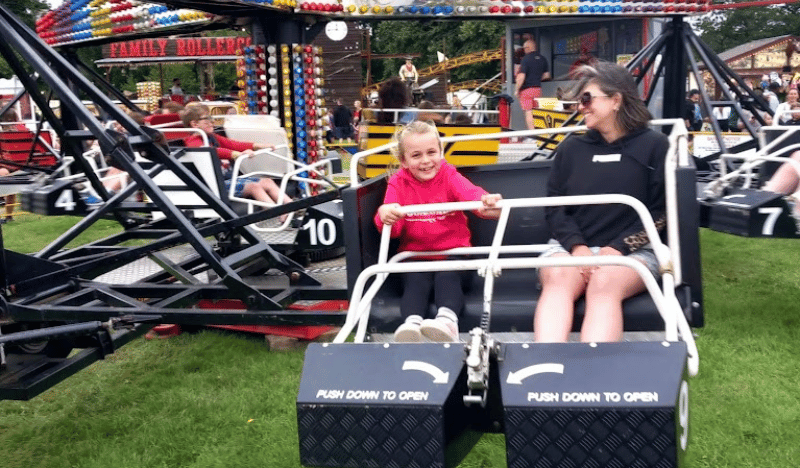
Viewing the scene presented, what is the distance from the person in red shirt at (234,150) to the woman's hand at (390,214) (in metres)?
3.88

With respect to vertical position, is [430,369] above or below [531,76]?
below

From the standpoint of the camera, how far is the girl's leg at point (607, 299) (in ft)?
10.4

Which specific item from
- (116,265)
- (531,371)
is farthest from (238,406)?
(531,371)

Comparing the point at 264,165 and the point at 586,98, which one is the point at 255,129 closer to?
the point at 264,165

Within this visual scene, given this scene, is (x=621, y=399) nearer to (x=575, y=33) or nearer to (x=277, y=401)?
(x=277, y=401)

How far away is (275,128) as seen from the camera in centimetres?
846

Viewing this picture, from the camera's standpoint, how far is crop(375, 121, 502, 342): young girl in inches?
143

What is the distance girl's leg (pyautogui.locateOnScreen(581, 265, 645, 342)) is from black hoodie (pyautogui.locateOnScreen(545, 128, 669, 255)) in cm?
23

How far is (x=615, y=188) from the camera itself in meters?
3.73

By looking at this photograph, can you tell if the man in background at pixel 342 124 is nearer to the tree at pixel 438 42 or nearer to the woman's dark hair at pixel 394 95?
the woman's dark hair at pixel 394 95

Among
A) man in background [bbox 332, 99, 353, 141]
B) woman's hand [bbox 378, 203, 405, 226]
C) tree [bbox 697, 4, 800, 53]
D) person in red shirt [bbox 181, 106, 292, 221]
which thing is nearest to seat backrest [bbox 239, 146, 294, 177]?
person in red shirt [bbox 181, 106, 292, 221]

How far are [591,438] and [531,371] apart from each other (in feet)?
0.84

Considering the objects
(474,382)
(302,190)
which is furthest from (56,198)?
(474,382)

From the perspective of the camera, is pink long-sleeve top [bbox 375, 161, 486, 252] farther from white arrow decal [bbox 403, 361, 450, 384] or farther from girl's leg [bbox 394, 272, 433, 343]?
white arrow decal [bbox 403, 361, 450, 384]
